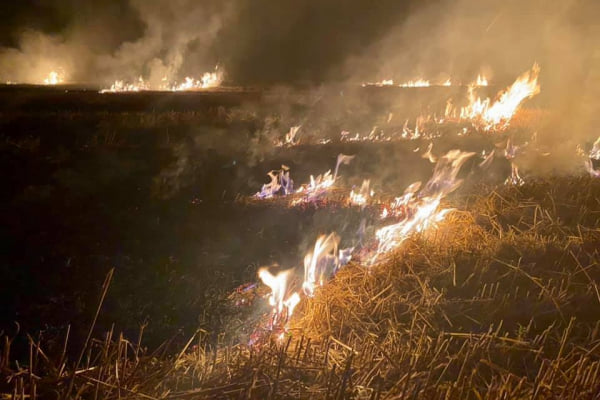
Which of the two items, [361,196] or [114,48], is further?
[114,48]

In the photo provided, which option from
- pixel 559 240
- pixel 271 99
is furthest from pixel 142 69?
pixel 559 240

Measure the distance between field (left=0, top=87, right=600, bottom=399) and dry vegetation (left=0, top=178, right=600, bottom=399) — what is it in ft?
0.06

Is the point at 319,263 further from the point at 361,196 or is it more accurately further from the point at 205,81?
the point at 205,81

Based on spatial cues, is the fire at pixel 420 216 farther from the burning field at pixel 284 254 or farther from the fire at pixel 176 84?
the fire at pixel 176 84

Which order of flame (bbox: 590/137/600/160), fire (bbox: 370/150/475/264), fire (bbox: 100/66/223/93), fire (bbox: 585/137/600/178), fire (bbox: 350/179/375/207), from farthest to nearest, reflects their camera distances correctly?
fire (bbox: 100/66/223/93), flame (bbox: 590/137/600/160), fire (bbox: 585/137/600/178), fire (bbox: 350/179/375/207), fire (bbox: 370/150/475/264)

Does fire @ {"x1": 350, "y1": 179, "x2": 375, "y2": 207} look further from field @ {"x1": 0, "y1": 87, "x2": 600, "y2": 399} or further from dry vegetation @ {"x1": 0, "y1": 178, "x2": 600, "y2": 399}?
dry vegetation @ {"x1": 0, "y1": 178, "x2": 600, "y2": 399}

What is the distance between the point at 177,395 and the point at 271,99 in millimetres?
12982

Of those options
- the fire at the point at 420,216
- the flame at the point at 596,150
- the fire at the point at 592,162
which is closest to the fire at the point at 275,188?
the fire at the point at 420,216

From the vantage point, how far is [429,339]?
109 inches

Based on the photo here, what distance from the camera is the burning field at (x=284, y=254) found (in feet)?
7.68

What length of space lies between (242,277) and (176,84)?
58.2 feet

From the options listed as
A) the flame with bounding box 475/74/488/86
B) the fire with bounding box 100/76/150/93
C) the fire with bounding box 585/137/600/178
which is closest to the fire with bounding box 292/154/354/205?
the fire with bounding box 585/137/600/178

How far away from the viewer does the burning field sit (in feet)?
7.68

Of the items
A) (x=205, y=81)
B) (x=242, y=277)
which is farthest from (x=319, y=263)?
(x=205, y=81)
